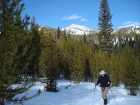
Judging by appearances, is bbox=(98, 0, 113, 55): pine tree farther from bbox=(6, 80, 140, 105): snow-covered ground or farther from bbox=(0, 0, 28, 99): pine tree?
bbox=(0, 0, 28, 99): pine tree

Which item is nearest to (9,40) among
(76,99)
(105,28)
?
(76,99)

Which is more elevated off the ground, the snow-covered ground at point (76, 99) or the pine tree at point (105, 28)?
the pine tree at point (105, 28)

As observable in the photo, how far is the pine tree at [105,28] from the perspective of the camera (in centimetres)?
3762

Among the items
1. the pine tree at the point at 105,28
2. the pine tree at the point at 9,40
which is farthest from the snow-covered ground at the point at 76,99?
the pine tree at the point at 105,28

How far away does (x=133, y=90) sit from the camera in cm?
2472

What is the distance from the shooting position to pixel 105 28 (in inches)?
1540

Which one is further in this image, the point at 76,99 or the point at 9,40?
the point at 76,99

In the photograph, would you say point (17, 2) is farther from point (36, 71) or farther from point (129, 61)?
point (129, 61)

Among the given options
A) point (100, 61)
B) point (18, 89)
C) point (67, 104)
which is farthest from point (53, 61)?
point (100, 61)

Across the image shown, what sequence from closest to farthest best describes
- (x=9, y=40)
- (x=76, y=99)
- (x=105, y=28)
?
1. (x=9, y=40)
2. (x=76, y=99)
3. (x=105, y=28)

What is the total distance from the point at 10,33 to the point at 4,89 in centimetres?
278

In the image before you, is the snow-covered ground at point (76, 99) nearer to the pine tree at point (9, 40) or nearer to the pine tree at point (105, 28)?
the pine tree at point (9, 40)

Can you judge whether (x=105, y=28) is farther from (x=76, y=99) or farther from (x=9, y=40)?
(x=9, y=40)

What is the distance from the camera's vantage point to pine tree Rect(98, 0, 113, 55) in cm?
3762
